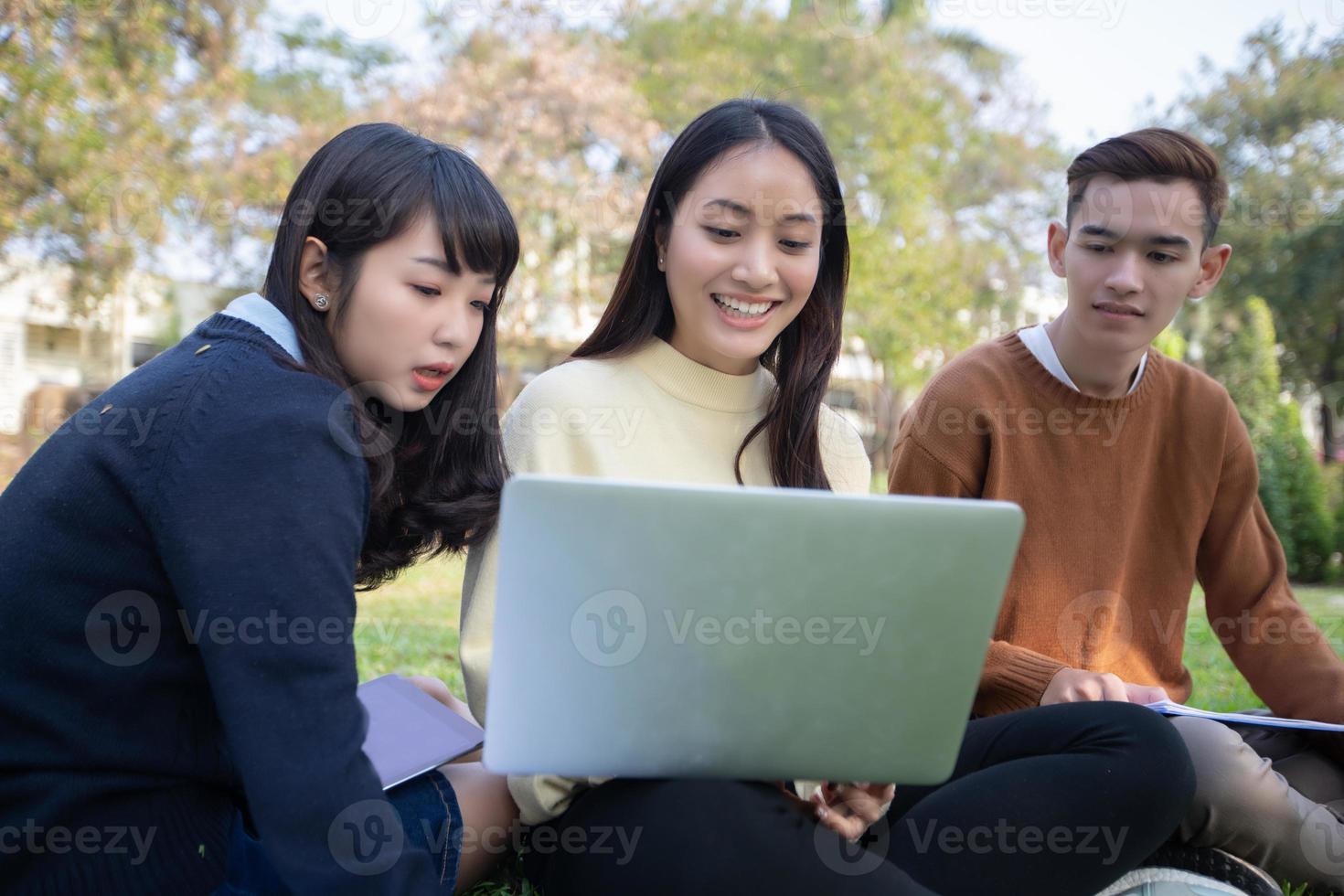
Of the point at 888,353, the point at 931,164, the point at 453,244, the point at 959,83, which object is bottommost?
the point at 888,353

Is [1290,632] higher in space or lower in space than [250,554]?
lower

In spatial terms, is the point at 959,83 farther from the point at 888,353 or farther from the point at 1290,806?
the point at 1290,806

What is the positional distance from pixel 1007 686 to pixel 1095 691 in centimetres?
21

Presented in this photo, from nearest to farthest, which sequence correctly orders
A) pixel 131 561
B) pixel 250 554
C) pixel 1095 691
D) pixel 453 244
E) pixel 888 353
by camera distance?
1. pixel 250 554
2. pixel 131 561
3. pixel 453 244
4. pixel 1095 691
5. pixel 888 353

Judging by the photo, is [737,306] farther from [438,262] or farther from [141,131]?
[141,131]

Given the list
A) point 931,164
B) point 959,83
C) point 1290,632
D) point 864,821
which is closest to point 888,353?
point 931,164

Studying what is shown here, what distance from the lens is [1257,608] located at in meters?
2.55

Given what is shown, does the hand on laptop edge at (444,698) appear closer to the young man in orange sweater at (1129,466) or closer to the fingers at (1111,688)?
the young man in orange sweater at (1129,466)

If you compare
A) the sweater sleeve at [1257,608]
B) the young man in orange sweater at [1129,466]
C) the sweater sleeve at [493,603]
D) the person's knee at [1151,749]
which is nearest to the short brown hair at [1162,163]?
the young man in orange sweater at [1129,466]

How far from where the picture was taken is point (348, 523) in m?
1.43

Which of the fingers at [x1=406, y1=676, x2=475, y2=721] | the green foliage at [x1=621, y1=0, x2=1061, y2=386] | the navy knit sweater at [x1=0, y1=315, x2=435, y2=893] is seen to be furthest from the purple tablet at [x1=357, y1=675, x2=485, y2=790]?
the green foliage at [x1=621, y1=0, x2=1061, y2=386]

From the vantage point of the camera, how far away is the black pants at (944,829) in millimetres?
1492

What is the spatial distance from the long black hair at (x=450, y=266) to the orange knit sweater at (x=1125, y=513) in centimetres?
106

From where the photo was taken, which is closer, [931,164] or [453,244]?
[453,244]
